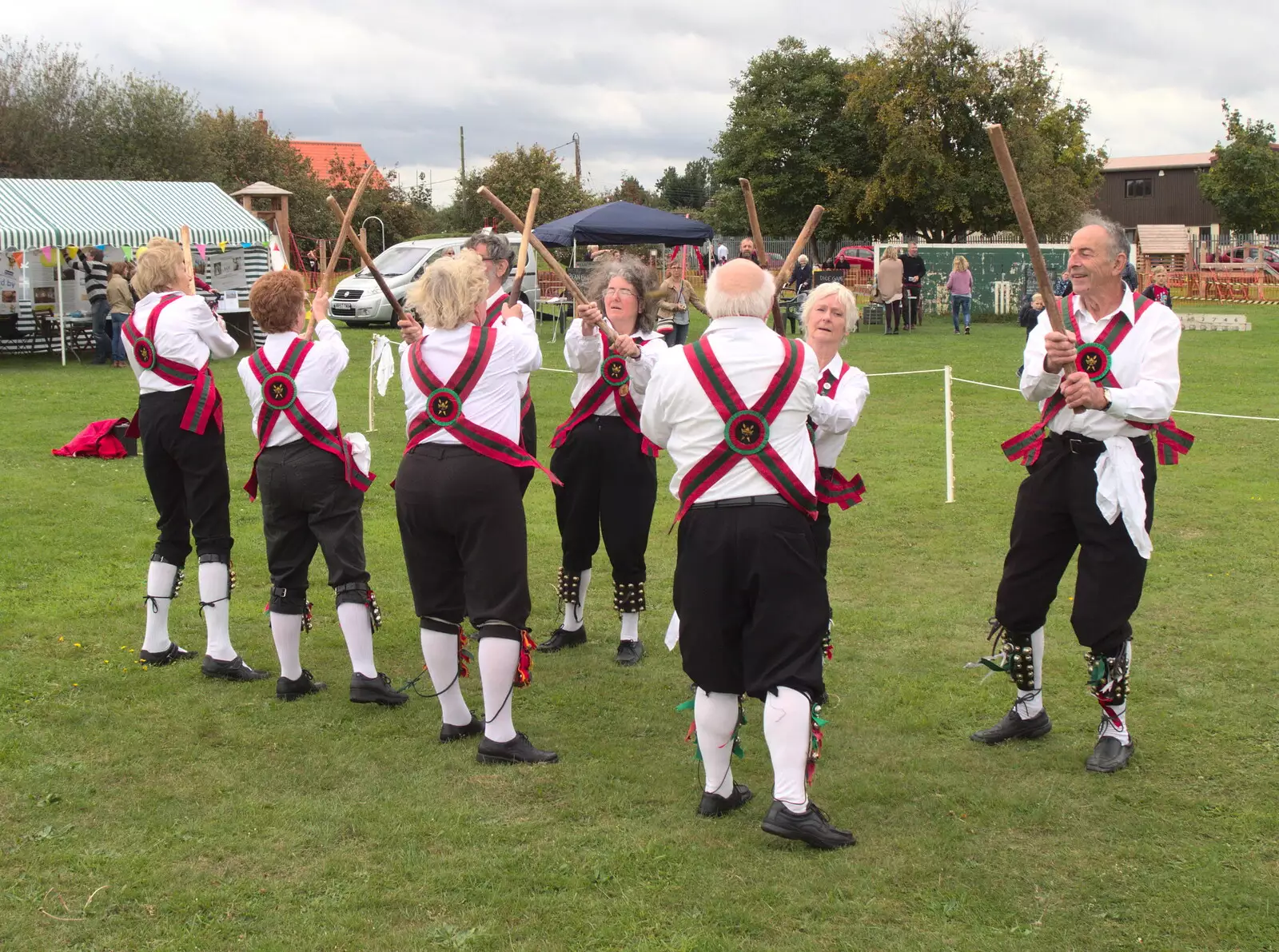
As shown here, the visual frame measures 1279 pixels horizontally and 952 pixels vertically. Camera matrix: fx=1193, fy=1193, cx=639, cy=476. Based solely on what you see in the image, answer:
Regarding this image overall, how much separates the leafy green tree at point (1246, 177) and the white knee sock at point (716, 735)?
44162mm

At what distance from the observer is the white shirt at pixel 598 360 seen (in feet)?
17.2

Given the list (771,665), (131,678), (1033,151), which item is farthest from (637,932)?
(1033,151)

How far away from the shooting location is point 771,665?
3.77 metres

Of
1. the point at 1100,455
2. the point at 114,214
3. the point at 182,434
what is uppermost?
the point at 114,214

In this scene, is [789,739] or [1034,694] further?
[1034,694]

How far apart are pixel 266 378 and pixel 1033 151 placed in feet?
93.6

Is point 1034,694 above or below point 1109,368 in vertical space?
below

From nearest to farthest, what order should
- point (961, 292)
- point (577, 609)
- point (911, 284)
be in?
point (577, 609) < point (961, 292) < point (911, 284)

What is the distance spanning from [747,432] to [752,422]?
4cm

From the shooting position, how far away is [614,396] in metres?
5.55

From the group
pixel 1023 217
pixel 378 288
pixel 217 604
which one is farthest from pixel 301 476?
pixel 378 288

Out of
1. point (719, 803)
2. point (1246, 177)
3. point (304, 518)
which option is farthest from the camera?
point (1246, 177)

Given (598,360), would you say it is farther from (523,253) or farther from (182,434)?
(182,434)

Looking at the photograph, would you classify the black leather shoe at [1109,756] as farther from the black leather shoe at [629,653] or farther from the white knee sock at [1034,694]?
the black leather shoe at [629,653]
